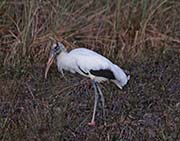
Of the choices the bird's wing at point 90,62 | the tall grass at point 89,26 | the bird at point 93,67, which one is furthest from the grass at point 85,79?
the bird's wing at point 90,62

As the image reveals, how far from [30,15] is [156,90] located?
66.0 inches

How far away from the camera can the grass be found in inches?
214

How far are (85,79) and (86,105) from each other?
21.6 inches

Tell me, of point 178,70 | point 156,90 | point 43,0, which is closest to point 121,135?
point 156,90

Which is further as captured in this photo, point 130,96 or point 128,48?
point 128,48

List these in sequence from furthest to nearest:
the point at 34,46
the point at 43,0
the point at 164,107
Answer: the point at 43,0
the point at 34,46
the point at 164,107

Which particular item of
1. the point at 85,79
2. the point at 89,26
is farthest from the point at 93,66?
the point at 89,26

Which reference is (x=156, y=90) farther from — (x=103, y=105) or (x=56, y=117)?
(x=56, y=117)

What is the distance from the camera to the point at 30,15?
7.11 meters

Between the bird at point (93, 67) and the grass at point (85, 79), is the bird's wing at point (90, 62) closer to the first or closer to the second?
the bird at point (93, 67)

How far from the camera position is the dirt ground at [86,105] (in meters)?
5.34

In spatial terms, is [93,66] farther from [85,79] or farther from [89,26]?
[89,26]

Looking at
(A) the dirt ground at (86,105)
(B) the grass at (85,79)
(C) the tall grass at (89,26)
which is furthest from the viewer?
(C) the tall grass at (89,26)

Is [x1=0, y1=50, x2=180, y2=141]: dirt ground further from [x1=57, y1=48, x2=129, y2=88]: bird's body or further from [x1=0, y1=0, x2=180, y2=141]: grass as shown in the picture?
[x1=57, y1=48, x2=129, y2=88]: bird's body
